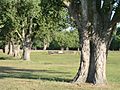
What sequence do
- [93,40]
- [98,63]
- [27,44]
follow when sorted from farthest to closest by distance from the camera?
1. [27,44]
2. [93,40]
3. [98,63]

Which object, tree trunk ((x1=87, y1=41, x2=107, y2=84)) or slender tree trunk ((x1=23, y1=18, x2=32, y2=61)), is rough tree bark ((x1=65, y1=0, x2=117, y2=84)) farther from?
slender tree trunk ((x1=23, y1=18, x2=32, y2=61))

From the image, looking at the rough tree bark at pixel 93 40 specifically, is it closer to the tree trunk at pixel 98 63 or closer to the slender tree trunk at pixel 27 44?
the tree trunk at pixel 98 63

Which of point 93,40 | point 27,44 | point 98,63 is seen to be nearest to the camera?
point 98,63

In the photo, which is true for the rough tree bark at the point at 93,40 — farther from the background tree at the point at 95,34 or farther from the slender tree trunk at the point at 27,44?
the slender tree trunk at the point at 27,44

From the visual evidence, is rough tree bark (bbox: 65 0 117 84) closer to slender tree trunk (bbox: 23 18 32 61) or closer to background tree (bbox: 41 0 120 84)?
background tree (bbox: 41 0 120 84)

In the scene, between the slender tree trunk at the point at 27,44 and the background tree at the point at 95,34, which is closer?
the background tree at the point at 95,34

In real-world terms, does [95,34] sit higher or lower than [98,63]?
higher

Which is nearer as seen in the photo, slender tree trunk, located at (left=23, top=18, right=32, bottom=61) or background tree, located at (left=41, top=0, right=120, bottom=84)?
background tree, located at (left=41, top=0, right=120, bottom=84)

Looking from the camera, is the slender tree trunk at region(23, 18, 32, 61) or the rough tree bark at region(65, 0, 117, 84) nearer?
the rough tree bark at region(65, 0, 117, 84)

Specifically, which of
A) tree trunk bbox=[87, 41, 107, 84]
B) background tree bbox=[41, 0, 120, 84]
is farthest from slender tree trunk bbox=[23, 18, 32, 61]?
tree trunk bbox=[87, 41, 107, 84]

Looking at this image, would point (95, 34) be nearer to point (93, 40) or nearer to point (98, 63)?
point (93, 40)

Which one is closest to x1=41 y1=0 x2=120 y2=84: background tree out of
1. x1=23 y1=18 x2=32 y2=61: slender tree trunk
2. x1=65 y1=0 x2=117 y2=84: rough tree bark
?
x1=65 y1=0 x2=117 y2=84: rough tree bark

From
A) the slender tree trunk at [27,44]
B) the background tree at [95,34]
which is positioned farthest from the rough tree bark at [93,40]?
the slender tree trunk at [27,44]

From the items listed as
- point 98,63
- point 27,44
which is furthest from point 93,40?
point 27,44
